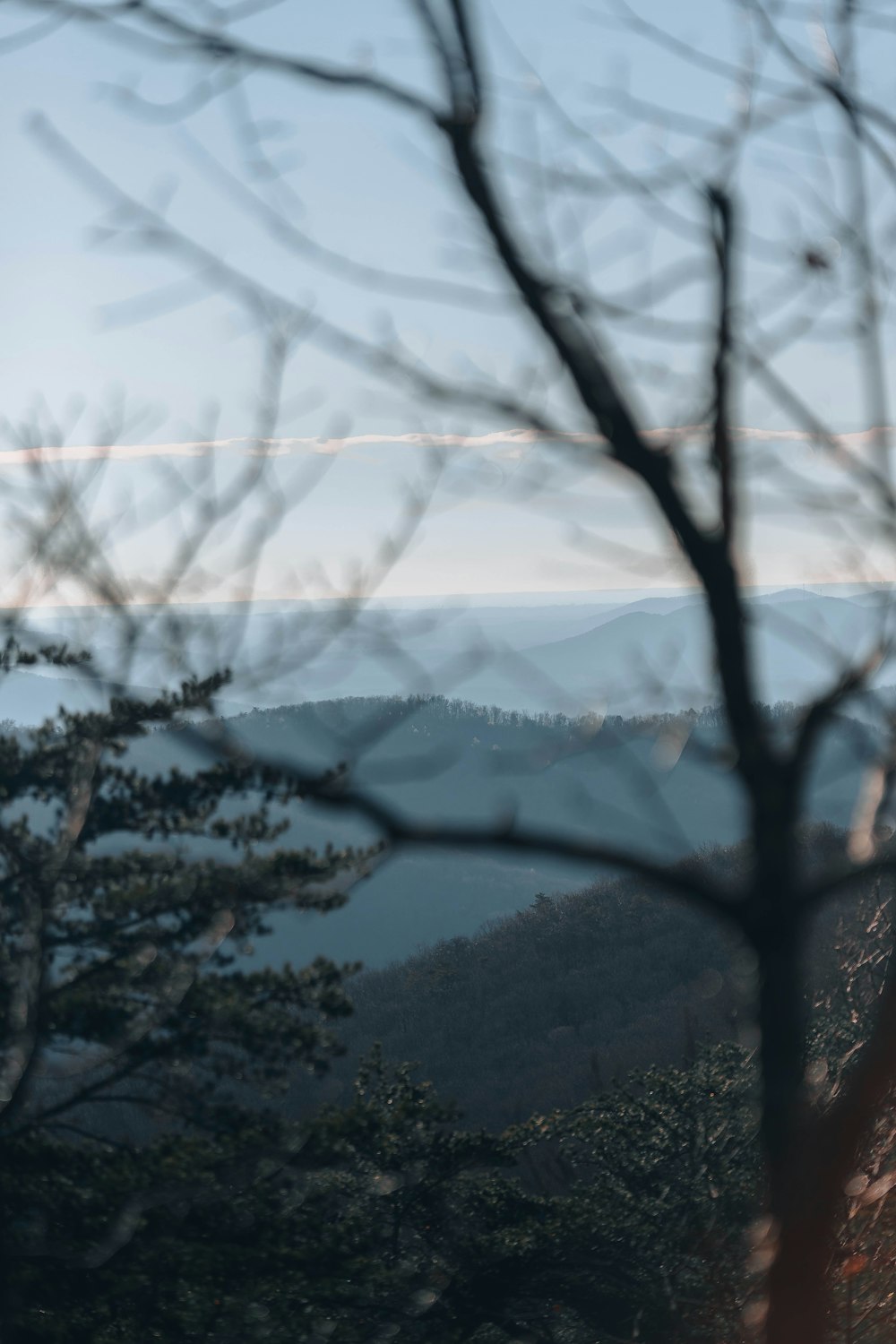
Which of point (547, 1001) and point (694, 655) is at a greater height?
point (547, 1001)

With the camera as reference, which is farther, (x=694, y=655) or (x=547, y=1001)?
(x=547, y=1001)

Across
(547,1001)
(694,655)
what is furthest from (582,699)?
(547,1001)

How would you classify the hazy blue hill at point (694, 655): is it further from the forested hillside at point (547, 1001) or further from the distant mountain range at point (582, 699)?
the forested hillside at point (547, 1001)

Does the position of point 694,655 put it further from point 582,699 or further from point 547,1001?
point 547,1001

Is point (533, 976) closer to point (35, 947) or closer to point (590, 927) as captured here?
point (590, 927)

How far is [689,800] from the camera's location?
114 m

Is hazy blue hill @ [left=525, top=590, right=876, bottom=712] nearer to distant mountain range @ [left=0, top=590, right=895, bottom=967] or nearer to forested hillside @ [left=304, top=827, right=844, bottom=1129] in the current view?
distant mountain range @ [left=0, top=590, right=895, bottom=967]

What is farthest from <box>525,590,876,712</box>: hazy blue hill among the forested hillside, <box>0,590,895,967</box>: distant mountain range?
the forested hillside

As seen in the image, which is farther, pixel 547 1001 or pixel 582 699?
pixel 547 1001

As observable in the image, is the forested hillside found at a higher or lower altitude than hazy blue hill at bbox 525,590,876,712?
higher

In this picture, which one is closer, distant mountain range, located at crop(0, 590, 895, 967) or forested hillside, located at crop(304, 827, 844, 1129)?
distant mountain range, located at crop(0, 590, 895, 967)

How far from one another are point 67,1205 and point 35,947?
93.7 inches

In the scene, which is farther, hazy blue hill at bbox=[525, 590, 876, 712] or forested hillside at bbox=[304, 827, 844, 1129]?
forested hillside at bbox=[304, 827, 844, 1129]

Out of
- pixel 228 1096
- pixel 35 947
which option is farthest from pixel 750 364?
pixel 228 1096
